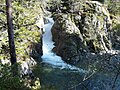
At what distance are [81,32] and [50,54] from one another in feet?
11.7

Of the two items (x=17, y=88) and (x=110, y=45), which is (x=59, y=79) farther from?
(x=110, y=45)

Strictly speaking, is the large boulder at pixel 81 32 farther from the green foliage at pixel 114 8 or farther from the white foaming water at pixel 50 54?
the green foliage at pixel 114 8

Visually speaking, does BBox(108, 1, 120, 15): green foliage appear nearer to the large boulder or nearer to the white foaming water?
the large boulder

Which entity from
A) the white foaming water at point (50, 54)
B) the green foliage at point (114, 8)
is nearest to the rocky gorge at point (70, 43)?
the white foaming water at point (50, 54)

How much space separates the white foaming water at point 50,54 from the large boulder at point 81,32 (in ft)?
1.66

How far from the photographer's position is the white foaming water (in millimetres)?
21125

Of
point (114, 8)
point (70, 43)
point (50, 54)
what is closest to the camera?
point (70, 43)

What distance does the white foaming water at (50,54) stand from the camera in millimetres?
21125

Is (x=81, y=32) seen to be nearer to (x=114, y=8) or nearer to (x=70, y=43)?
(x=70, y=43)

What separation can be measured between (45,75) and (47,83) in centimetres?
174

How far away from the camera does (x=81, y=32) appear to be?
83.4ft

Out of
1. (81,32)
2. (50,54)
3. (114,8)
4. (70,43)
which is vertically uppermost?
(114,8)

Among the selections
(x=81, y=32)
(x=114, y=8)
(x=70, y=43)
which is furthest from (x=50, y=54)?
(x=114, y=8)

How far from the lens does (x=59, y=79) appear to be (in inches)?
682
